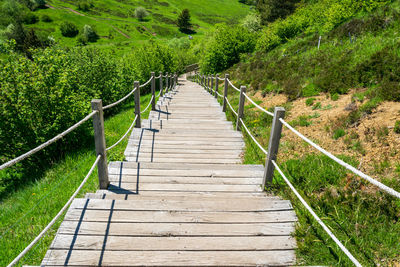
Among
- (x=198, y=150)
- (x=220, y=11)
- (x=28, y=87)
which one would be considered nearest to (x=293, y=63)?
(x=198, y=150)

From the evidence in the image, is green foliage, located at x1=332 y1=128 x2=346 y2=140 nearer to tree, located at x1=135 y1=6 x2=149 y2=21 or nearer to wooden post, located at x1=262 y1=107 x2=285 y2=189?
wooden post, located at x1=262 y1=107 x2=285 y2=189

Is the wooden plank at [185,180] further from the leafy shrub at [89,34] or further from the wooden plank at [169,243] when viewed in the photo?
the leafy shrub at [89,34]

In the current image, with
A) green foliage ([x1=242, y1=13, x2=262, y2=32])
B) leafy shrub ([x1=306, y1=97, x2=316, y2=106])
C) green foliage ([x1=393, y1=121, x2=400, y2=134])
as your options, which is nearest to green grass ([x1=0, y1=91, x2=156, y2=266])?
green foliage ([x1=393, y1=121, x2=400, y2=134])

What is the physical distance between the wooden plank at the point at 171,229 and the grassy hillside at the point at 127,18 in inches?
2949

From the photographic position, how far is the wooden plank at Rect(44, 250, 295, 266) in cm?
208

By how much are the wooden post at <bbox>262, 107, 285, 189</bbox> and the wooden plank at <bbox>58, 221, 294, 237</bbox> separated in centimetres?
100

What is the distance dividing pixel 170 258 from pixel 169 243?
17 cm

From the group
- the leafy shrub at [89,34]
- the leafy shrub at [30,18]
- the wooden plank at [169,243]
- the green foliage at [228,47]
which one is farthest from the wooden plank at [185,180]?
the leafy shrub at [30,18]

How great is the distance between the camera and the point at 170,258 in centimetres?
214

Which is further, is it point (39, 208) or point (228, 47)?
point (228, 47)

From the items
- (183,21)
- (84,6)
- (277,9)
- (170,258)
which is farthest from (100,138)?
(84,6)

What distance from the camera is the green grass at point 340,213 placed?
2.30 m

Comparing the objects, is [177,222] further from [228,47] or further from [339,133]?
[228,47]

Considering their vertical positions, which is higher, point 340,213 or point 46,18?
point 46,18
